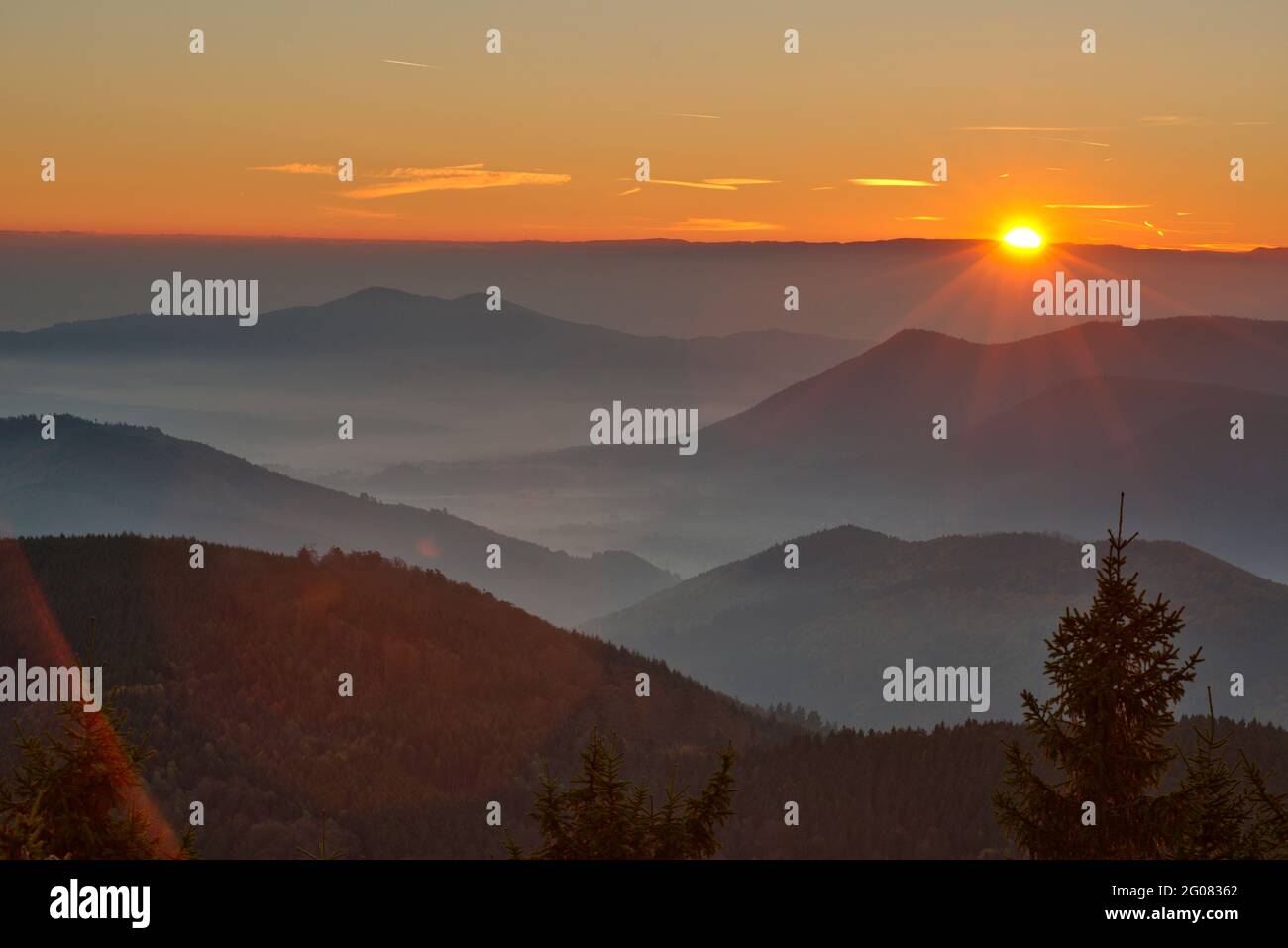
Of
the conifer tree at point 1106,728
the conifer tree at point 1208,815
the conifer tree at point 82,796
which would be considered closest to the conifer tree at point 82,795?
the conifer tree at point 82,796

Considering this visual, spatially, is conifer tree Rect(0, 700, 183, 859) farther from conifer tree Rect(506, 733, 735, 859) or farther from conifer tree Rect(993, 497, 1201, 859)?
conifer tree Rect(993, 497, 1201, 859)

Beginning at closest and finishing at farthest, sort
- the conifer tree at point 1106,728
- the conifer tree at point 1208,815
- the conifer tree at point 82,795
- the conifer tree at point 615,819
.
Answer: the conifer tree at point 82,795 < the conifer tree at point 1208,815 < the conifer tree at point 1106,728 < the conifer tree at point 615,819

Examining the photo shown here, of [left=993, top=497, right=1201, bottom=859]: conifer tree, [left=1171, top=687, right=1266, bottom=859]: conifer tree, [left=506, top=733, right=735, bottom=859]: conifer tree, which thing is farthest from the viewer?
[left=506, top=733, right=735, bottom=859]: conifer tree

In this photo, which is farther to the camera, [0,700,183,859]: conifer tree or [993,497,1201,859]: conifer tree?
[993,497,1201,859]: conifer tree

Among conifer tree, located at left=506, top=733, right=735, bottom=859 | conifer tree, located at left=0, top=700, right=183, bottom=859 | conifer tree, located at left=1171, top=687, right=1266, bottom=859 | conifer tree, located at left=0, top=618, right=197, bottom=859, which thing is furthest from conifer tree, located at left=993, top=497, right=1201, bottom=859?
conifer tree, located at left=0, top=700, right=183, bottom=859

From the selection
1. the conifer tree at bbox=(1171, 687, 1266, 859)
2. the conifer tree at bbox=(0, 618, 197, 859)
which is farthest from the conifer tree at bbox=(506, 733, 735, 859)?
the conifer tree at bbox=(1171, 687, 1266, 859)

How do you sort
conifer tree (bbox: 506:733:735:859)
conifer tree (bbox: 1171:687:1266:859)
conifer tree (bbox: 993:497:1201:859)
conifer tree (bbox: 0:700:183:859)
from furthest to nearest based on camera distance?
conifer tree (bbox: 506:733:735:859) → conifer tree (bbox: 993:497:1201:859) → conifer tree (bbox: 1171:687:1266:859) → conifer tree (bbox: 0:700:183:859)

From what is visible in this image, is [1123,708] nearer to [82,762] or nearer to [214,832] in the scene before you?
[82,762]

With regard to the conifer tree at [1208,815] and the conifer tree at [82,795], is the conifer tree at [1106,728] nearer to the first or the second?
the conifer tree at [1208,815]

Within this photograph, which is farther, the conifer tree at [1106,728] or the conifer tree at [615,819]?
the conifer tree at [615,819]
